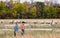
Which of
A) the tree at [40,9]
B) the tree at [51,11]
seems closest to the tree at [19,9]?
the tree at [40,9]

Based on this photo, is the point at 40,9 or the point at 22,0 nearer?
the point at 40,9

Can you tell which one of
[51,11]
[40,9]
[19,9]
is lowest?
[51,11]

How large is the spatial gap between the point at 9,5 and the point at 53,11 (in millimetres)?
5011

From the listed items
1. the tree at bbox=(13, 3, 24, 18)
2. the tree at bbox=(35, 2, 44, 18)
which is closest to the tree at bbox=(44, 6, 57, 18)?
the tree at bbox=(35, 2, 44, 18)

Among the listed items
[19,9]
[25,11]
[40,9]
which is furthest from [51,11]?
[19,9]

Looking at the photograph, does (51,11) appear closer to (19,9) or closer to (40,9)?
(40,9)

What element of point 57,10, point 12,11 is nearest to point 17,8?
point 12,11

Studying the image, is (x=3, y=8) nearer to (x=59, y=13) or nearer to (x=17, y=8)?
(x=17, y=8)

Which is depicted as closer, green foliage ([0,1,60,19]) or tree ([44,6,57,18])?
green foliage ([0,1,60,19])

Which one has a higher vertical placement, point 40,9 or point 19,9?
point 19,9

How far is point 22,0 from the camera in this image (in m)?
33.4

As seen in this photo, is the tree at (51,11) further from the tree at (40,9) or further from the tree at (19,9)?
the tree at (19,9)

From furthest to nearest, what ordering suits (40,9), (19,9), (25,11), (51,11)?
(40,9) → (51,11) → (25,11) → (19,9)

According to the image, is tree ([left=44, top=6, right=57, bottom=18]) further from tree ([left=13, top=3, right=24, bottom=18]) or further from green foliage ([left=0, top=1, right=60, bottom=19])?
tree ([left=13, top=3, right=24, bottom=18])
